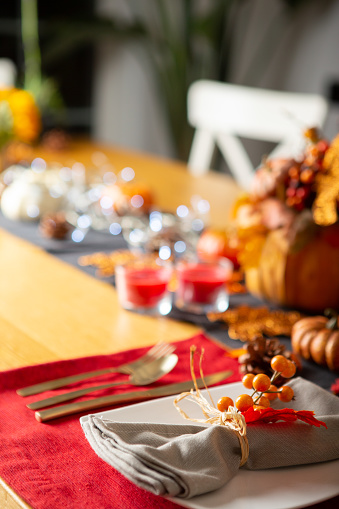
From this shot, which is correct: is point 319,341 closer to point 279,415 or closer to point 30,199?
point 279,415

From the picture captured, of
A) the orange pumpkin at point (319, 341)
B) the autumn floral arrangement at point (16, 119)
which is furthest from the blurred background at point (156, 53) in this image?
the orange pumpkin at point (319, 341)

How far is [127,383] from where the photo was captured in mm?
772

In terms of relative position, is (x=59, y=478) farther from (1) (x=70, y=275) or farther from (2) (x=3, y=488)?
(1) (x=70, y=275)

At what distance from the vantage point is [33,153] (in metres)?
2.48

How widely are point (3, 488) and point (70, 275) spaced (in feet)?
2.27

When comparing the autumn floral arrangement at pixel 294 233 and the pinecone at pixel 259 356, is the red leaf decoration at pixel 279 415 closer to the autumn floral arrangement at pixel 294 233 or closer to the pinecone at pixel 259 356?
the pinecone at pixel 259 356

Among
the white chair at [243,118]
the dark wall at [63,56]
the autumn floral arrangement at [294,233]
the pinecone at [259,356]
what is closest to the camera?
the pinecone at [259,356]

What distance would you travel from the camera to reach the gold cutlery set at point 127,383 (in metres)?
0.70

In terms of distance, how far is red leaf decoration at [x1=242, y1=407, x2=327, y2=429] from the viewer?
612 mm

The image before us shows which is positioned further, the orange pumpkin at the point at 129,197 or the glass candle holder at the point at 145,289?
the orange pumpkin at the point at 129,197

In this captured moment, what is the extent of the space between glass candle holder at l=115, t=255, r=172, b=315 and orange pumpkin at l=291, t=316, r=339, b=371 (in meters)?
0.24

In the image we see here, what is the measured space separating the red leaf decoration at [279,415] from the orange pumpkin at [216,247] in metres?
0.68

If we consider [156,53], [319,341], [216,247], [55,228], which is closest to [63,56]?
[156,53]

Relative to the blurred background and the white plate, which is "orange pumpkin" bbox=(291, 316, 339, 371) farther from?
the blurred background
